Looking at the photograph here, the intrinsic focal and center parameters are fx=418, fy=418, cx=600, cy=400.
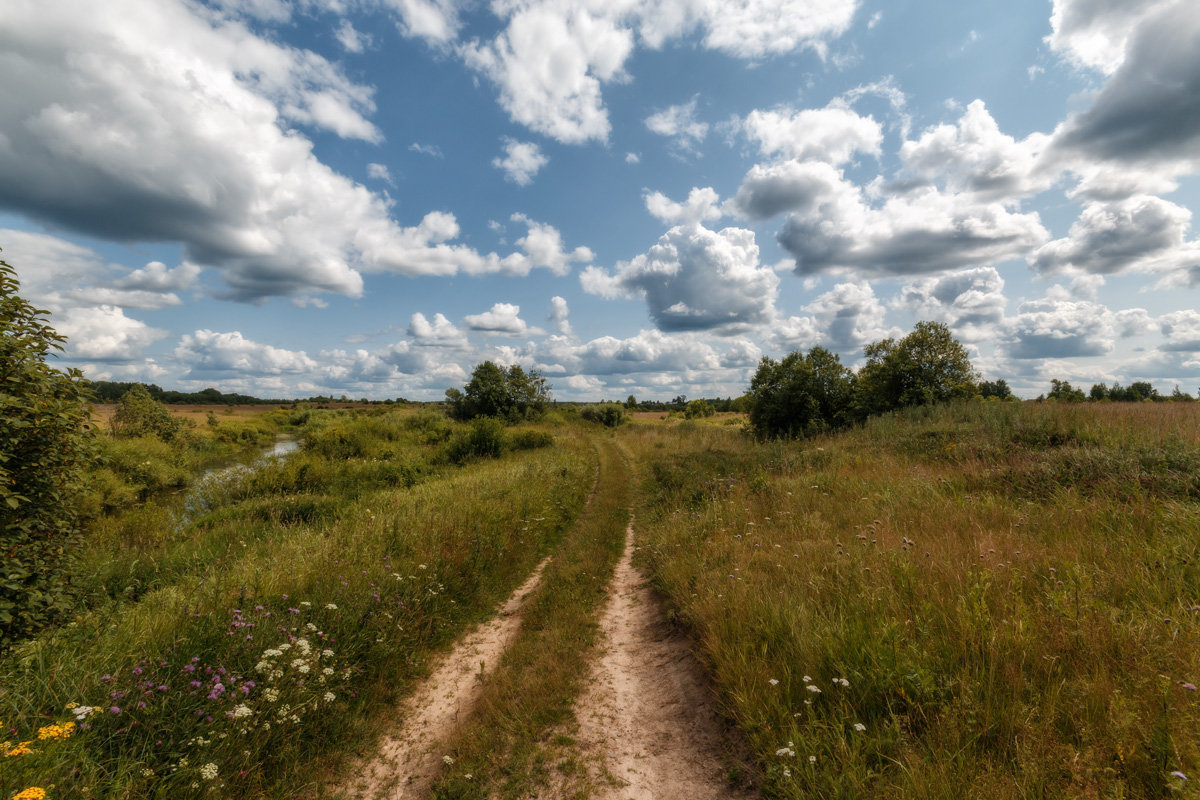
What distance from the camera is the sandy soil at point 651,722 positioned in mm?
3830

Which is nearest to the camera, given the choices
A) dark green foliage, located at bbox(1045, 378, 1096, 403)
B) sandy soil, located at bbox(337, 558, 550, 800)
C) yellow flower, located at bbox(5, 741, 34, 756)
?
yellow flower, located at bbox(5, 741, 34, 756)

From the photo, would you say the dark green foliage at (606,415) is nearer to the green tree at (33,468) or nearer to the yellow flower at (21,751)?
the green tree at (33,468)

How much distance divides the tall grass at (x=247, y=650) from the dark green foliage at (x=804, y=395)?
20.7 m

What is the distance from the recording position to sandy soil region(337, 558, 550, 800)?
4152 millimetres

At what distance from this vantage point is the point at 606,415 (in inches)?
2608

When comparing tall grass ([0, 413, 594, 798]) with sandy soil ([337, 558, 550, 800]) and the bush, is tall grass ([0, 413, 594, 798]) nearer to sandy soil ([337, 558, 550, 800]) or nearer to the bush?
sandy soil ([337, 558, 550, 800])

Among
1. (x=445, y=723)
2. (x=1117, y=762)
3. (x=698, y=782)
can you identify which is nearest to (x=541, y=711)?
(x=445, y=723)

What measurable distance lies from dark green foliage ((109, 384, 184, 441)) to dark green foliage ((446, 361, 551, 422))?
76.3 ft

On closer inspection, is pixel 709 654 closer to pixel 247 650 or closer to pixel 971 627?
pixel 971 627

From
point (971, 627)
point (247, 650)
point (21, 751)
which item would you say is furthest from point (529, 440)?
point (971, 627)

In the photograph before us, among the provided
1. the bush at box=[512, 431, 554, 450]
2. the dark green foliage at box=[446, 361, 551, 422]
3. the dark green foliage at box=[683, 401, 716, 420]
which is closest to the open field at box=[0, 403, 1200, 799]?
the bush at box=[512, 431, 554, 450]

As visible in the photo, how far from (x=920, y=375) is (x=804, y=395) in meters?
6.27

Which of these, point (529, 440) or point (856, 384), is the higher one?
point (856, 384)

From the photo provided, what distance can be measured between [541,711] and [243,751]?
9.27 feet
